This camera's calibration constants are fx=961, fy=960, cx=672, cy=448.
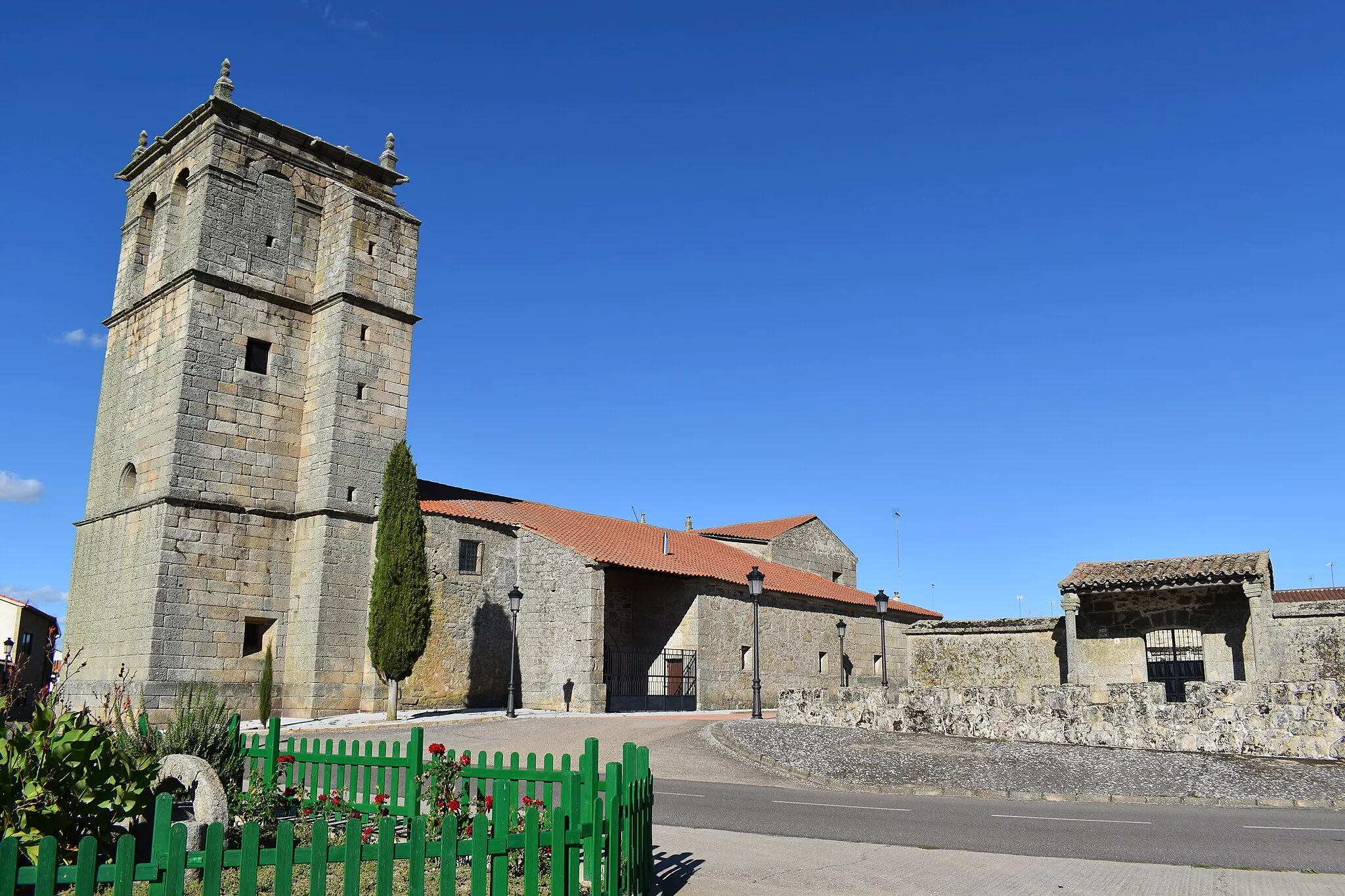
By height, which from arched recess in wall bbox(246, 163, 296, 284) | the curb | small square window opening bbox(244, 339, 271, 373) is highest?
arched recess in wall bbox(246, 163, 296, 284)

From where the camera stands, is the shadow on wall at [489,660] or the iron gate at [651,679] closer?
the shadow on wall at [489,660]

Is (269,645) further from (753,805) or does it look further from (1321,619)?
(1321,619)

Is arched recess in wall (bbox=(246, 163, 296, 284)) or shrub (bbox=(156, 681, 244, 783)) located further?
arched recess in wall (bbox=(246, 163, 296, 284))

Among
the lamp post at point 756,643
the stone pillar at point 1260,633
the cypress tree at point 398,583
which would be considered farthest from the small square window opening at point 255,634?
the stone pillar at point 1260,633

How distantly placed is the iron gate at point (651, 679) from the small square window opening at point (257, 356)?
40.2ft

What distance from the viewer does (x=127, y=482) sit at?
25156 mm

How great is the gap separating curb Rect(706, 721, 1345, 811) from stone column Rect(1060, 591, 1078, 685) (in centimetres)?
1284

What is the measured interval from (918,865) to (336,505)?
19898 mm

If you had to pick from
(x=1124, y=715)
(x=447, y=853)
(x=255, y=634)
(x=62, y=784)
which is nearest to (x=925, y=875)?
(x=447, y=853)

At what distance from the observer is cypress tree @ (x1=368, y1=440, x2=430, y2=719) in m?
23.1

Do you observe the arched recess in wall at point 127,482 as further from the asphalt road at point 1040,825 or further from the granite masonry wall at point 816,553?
the granite masonry wall at point 816,553

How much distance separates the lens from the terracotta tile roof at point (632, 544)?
2761 cm

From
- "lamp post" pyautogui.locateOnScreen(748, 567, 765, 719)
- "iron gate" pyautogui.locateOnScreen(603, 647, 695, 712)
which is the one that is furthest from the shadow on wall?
"lamp post" pyautogui.locateOnScreen(748, 567, 765, 719)

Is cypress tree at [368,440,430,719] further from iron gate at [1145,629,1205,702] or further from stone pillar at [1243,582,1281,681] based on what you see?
stone pillar at [1243,582,1281,681]
